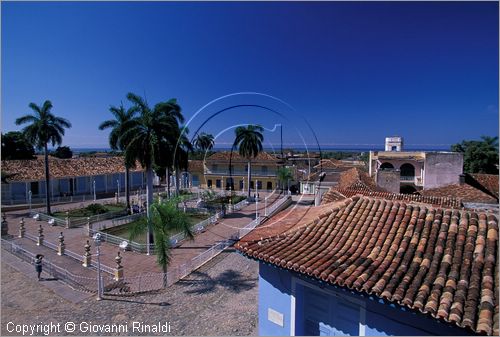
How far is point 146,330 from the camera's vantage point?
9.48 m

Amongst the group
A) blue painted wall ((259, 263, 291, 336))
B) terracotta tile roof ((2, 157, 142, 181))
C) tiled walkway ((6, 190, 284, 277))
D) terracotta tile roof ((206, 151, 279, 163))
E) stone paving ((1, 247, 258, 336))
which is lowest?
stone paving ((1, 247, 258, 336))

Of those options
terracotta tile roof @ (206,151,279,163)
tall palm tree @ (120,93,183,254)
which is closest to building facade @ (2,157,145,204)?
terracotta tile roof @ (206,151,279,163)

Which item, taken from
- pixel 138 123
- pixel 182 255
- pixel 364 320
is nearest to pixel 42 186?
pixel 138 123

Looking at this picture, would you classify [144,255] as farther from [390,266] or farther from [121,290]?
[390,266]

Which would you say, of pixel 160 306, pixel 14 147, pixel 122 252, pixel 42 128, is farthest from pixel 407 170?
pixel 14 147

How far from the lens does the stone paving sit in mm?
9727

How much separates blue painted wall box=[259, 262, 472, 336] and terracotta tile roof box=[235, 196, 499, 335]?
307 mm

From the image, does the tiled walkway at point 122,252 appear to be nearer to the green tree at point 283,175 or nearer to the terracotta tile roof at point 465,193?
the green tree at point 283,175

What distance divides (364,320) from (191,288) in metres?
8.52

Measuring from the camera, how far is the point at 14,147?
4447 cm

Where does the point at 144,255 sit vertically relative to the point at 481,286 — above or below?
below

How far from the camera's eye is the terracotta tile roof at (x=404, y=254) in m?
4.41

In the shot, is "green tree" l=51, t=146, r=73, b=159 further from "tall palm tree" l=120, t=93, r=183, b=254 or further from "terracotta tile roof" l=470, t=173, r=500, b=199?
"terracotta tile roof" l=470, t=173, r=500, b=199

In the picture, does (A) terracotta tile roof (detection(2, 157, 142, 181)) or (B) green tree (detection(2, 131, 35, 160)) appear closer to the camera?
(A) terracotta tile roof (detection(2, 157, 142, 181))
